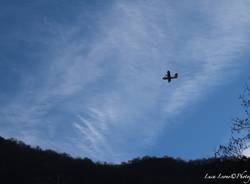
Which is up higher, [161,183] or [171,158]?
[171,158]

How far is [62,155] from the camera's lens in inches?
3782

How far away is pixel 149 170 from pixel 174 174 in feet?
18.4

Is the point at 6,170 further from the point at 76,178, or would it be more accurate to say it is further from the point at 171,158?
the point at 171,158

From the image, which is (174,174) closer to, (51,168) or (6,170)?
(51,168)

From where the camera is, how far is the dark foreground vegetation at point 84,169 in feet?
264

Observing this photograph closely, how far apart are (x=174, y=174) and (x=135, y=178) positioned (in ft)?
22.5

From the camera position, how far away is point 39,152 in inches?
3681

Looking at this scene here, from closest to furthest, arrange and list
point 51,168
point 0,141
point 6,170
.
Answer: point 6,170 < point 51,168 < point 0,141

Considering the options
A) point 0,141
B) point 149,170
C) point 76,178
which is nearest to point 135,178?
point 149,170

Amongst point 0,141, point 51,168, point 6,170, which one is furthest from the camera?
point 0,141

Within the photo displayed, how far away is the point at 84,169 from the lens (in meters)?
90.9

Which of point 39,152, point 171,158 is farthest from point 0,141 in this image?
point 171,158

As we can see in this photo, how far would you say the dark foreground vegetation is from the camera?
8057 cm

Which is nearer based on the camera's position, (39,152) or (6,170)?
(6,170)
